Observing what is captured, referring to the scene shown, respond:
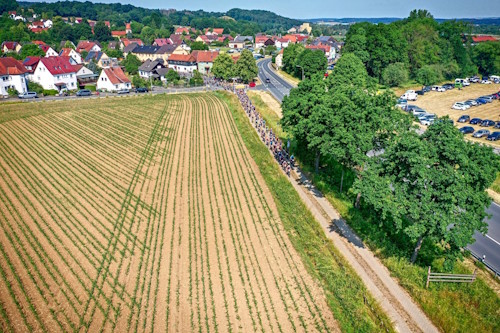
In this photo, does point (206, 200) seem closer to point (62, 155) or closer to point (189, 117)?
point (62, 155)

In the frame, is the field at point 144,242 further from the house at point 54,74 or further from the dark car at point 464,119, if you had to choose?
the house at point 54,74

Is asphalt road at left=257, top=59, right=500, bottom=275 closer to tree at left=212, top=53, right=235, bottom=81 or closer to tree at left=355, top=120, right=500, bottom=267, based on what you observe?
tree at left=355, top=120, right=500, bottom=267

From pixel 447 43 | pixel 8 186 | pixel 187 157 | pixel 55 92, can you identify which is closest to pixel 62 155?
pixel 8 186

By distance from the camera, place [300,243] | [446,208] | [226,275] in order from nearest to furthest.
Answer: [446,208] → [226,275] → [300,243]

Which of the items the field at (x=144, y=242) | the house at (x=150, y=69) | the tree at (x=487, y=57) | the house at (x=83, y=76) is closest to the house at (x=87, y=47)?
the house at (x=150, y=69)

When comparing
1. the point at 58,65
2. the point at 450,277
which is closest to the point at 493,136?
the point at 450,277
